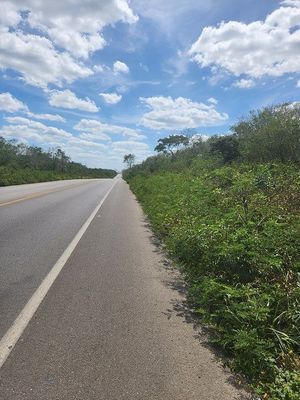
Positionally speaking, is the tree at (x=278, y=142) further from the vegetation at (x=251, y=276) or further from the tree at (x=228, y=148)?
the vegetation at (x=251, y=276)

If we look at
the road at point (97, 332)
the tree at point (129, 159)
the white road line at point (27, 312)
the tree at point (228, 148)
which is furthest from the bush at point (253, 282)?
the tree at point (129, 159)

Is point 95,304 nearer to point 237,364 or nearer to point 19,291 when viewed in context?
point 19,291

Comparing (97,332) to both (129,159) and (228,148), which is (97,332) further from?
(129,159)

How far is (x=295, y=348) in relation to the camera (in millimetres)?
3967

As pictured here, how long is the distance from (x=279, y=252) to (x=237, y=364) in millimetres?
2560

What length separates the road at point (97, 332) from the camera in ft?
10.9

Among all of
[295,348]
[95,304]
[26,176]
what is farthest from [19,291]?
[26,176]

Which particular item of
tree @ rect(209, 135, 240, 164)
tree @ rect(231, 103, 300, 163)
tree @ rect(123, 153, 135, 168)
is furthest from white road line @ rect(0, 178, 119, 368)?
tree @ rect(123, 153, 135, 168)

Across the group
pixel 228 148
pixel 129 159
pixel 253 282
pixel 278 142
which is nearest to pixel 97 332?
pixel 253 282

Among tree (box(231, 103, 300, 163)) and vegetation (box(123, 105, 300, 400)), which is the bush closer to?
vegetation (box(123, 105, 300, 400))

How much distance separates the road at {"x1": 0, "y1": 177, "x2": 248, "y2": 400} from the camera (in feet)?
10.9

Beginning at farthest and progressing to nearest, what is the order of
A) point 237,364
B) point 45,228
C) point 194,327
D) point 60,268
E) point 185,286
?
point 45,228, point 60,268, point 185,286, point 194,327, point 237,364

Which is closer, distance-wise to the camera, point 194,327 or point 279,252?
point 194,327

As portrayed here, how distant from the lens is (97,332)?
14.2 feet
